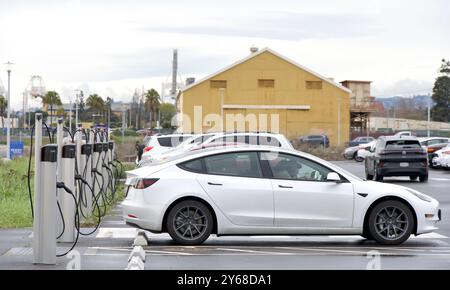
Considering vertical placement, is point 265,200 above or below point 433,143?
below

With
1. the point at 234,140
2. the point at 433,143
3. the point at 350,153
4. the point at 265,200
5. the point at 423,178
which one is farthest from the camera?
the point at 350,153

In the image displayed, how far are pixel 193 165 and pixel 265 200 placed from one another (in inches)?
48.5

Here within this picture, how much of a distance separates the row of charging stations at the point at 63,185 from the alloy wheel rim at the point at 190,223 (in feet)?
4.87

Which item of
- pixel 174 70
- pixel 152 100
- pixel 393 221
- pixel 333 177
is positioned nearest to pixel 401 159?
pixel 393 221

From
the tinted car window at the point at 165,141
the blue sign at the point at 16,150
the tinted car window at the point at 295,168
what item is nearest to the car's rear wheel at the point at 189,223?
the tinted car window at the point at 295,168

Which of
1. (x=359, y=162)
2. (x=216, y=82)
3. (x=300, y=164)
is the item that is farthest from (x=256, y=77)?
(x=300, y=164)

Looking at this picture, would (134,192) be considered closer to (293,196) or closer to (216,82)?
(293,196)

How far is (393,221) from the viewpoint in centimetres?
1288

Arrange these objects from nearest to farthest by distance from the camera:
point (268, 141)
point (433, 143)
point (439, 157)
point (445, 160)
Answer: point (268, 141)
point (445, 160)
point (439, 157)
point (433, 143)

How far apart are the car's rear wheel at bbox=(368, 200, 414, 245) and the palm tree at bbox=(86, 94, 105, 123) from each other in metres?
61.3

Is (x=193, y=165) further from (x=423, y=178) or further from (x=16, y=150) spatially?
(x=16, y=150)

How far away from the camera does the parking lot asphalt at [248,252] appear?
35.3ft

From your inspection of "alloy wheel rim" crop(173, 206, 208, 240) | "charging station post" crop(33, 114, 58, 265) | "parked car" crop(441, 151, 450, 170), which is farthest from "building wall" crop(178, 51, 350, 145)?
"charging station post" crop(33, 114, 58, 265)

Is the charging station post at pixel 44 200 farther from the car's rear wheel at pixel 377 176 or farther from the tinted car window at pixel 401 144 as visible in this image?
the tinted car window at pixel 401 144
